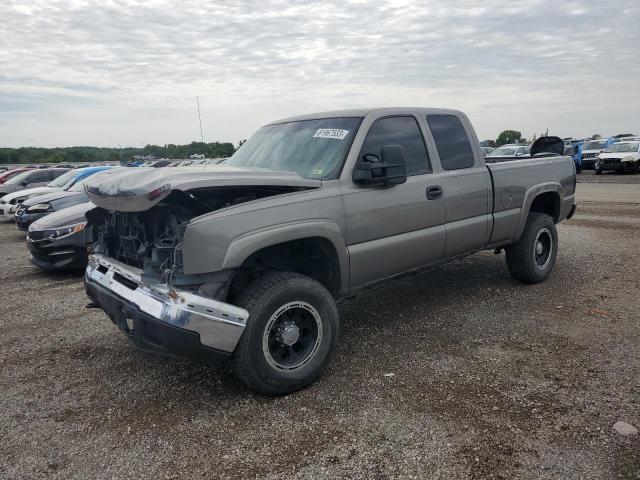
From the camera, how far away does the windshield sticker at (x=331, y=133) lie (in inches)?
164

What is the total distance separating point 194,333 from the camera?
3.08 meters

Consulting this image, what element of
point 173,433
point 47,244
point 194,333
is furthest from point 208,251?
point 47,244

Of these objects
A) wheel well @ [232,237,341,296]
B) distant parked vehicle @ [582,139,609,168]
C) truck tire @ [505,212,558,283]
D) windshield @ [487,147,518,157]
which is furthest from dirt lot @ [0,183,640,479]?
distant parked vehicle @ [582,139,609,168]

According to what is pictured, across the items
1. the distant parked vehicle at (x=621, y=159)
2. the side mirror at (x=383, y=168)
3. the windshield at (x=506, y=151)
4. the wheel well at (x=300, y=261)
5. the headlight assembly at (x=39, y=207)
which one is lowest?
the distant parked vehicle at (x=621, y=159)

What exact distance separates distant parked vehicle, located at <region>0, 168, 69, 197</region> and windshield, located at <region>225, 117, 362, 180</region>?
46.0ft

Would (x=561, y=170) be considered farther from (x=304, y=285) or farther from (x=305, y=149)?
(x=304, y=285)

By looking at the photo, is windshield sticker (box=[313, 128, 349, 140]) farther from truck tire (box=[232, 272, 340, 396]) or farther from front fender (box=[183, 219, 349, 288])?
truck tire (box=[232, 272, 340, 396])

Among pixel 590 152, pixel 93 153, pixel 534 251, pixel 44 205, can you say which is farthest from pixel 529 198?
pixel 93 153

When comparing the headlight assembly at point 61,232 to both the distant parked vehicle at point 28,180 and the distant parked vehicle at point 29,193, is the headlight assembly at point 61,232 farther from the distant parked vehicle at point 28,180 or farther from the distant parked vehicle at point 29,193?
the distant parked vehicle at point 28,180

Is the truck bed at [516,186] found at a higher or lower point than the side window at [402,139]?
lower

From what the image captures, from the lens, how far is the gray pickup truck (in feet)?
10.4

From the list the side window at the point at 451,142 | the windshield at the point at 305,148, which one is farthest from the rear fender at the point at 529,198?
the windshield at the point at 305,148

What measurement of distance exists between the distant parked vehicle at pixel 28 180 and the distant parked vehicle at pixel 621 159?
79.6 ft

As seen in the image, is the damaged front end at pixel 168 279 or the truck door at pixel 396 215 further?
the truck door at pixel 396 215
